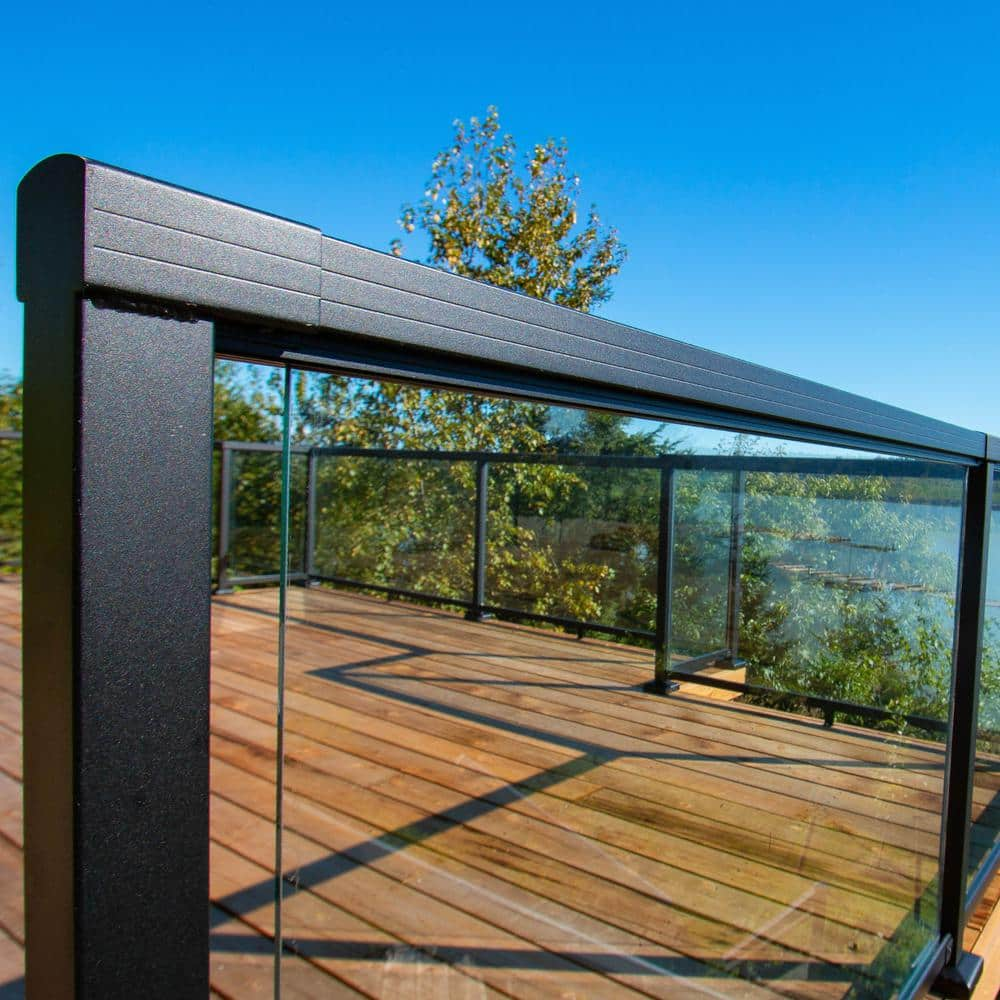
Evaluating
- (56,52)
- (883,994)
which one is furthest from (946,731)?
(56,52)

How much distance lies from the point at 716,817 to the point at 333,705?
0.63 meters

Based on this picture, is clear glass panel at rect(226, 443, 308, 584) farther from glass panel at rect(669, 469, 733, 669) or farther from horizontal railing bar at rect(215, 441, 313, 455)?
glass panel at rect(669, 469, 733, 669)

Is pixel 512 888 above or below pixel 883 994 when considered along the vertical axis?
above

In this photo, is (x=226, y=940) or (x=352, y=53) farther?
(x=352, y=53)

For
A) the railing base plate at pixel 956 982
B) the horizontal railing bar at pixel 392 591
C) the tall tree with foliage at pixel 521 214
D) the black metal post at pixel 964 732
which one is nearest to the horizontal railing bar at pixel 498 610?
the horizontal railing bar at pixel 392 591

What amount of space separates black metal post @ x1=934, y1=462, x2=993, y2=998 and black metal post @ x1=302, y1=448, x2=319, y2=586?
1766 millimetres

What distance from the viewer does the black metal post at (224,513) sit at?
1.38 ft

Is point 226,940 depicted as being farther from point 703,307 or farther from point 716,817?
point 703,307

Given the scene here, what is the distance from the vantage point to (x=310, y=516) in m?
0.47

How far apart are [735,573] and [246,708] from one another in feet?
2.69

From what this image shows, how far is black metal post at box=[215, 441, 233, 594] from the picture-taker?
0.42 m

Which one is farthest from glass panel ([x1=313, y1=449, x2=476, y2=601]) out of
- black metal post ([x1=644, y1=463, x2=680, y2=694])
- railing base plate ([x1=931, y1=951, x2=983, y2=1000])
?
railing base plate ([x1=931, y1=951, x2=983, y2=1000])

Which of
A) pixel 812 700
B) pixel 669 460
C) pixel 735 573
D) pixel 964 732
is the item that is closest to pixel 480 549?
pixel 669 460

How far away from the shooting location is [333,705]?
0.52 meters
